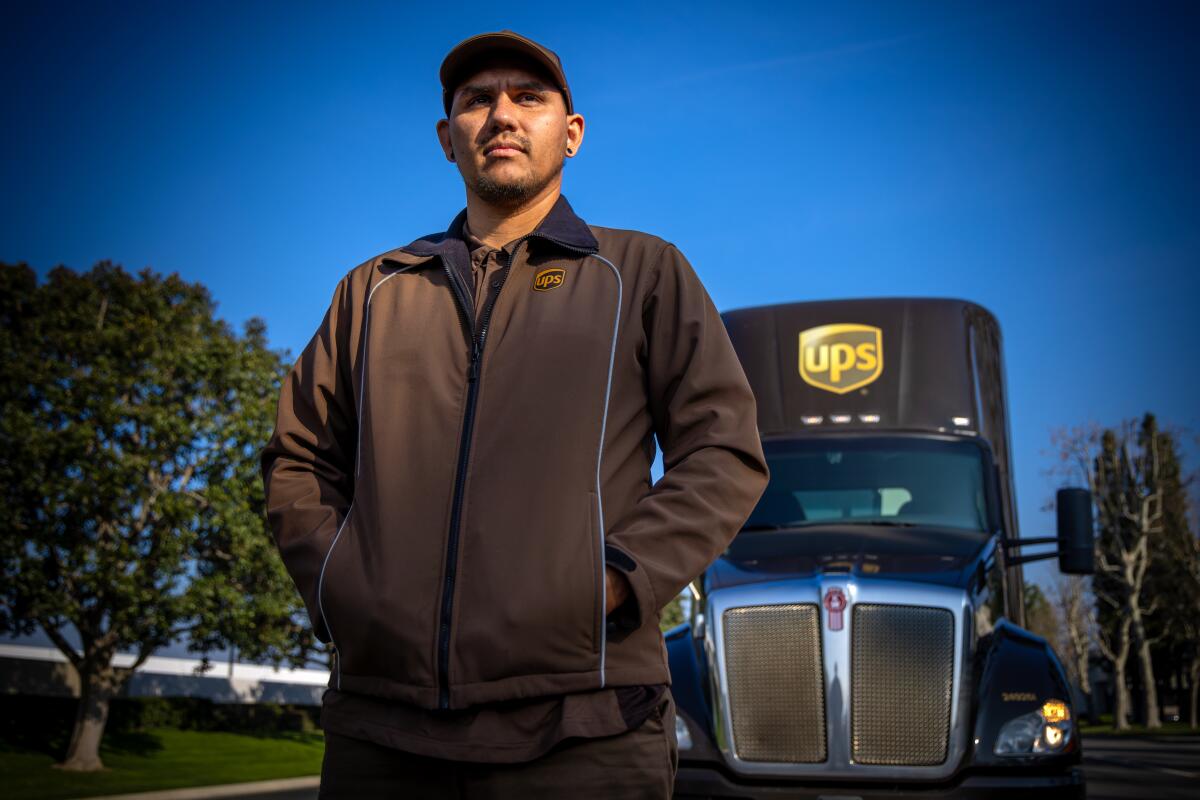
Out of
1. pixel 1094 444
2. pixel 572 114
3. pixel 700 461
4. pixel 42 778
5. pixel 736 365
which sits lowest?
pixel 42 778

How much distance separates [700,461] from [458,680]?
2.16 ft

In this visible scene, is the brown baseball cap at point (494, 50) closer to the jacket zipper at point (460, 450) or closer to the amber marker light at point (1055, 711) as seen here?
the jacket zipper at point (460, 450)

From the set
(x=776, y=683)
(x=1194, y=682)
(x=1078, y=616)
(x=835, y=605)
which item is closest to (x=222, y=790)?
(x=776, y=683)

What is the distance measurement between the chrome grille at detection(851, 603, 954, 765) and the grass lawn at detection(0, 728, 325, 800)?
10.9 m

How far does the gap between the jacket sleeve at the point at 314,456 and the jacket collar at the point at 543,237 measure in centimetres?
23

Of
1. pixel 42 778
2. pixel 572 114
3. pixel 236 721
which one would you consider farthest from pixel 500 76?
pixel 236 721

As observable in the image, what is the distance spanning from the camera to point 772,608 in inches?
259

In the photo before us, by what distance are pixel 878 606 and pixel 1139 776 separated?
16646 mm

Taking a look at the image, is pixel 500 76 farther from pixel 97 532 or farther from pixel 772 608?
pixel 97 532

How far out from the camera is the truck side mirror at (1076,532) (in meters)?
7.61

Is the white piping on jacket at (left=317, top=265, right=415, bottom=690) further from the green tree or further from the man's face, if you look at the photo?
the green tree

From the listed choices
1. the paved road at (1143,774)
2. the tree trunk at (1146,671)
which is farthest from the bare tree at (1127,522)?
the paved road at (1143,774)

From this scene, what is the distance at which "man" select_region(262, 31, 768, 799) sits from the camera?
7.00 ft

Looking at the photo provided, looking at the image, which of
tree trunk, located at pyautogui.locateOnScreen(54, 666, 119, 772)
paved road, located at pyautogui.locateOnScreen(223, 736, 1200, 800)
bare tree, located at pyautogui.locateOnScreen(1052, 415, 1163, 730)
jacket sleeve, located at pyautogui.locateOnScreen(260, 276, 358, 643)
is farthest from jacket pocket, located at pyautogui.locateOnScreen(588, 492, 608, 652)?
bare tree, located at pyautogui.locateOnScreen(1052, 415, 1163, 730)
